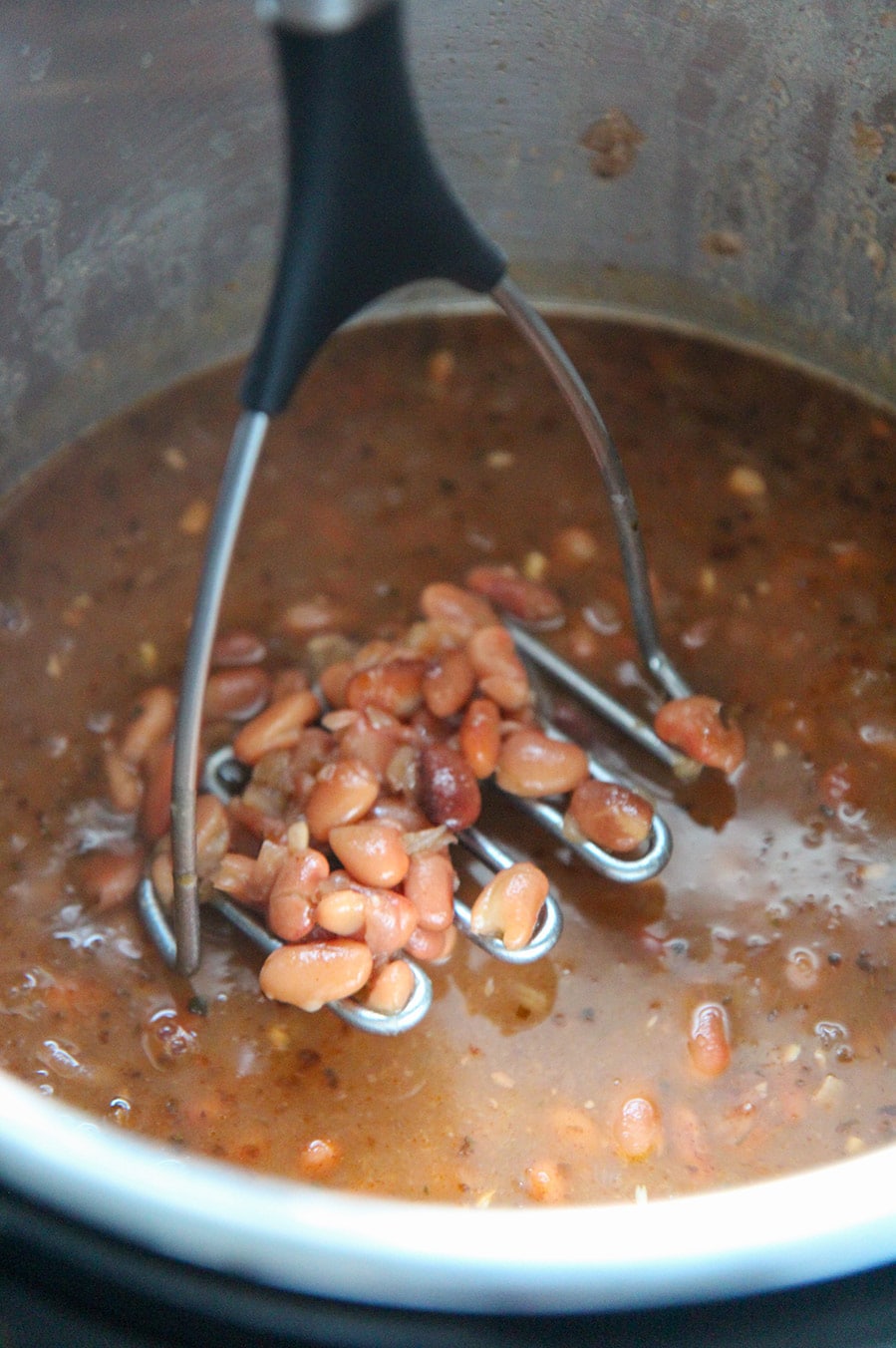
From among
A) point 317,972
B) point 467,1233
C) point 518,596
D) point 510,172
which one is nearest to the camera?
point 467,1233

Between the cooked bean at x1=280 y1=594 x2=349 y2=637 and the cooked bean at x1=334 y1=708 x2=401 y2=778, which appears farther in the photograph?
the cooked bean at x1=280 y1=594 x2=349 y2=637

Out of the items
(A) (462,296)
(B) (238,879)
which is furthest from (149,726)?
(A) (462,296)

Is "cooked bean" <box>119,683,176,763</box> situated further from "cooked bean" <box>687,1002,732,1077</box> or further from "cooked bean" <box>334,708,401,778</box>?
"cooked bean" <box>687,1002,732,1077</box>

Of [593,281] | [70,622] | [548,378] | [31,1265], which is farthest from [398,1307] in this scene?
[593,281]

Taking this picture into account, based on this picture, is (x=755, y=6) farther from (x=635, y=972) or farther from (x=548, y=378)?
(x=635, y=972)

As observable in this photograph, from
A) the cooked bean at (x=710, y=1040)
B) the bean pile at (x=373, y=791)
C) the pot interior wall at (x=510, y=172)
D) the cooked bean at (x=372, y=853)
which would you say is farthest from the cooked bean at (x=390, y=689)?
the pot interior wall at (x=510, y=172)

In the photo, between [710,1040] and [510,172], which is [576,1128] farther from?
[510,172]

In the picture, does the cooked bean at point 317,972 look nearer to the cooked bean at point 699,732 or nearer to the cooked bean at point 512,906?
the cooked bean at point 512,906

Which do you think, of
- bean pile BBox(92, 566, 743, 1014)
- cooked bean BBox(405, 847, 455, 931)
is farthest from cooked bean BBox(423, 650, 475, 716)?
cooked bean BBox(405, 847, 455, 931)
